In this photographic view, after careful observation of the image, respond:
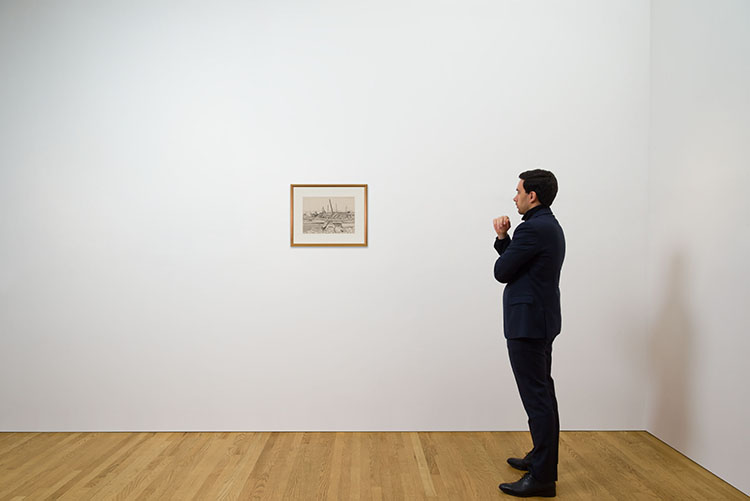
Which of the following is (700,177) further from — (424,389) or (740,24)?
(424,389)

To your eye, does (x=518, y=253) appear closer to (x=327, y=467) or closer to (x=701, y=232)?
(x=701, y=232)

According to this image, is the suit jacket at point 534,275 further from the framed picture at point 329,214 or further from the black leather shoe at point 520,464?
the framed picture at point 329,214

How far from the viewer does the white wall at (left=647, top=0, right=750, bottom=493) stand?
313cm

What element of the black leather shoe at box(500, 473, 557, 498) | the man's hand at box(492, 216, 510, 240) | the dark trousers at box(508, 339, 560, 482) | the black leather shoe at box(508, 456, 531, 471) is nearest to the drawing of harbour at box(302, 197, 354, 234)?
the man's hand at box(492, 216, 510, 240)

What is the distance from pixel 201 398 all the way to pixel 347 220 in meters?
1.73

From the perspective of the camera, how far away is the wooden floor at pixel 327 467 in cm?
305

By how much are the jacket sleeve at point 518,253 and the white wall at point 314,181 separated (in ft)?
3.85

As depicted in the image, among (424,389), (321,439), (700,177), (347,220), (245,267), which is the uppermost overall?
(700,177)

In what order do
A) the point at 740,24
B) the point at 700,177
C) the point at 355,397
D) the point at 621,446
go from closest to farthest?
the point at 740,24 < the point at 700,177 < the point at 621,446 < the point at 355,397

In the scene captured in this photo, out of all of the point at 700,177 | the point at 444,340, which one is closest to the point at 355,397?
the point at 444,340

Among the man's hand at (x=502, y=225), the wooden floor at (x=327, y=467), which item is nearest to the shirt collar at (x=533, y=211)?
the man's hand at (x=502, y=225)

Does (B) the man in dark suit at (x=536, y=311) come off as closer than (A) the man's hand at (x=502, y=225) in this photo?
Yes

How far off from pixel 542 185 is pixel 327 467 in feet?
6.92

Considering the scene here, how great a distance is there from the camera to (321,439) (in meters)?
3.98
